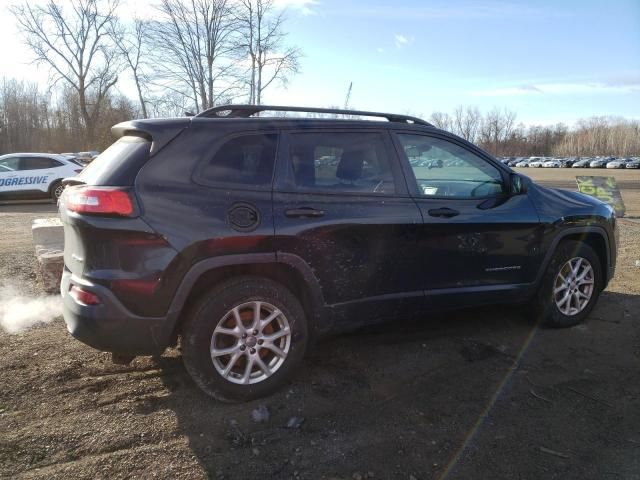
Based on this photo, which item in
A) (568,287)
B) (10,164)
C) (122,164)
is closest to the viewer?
(122,164)

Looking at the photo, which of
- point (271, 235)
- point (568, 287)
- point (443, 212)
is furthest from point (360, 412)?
point (568, 287)

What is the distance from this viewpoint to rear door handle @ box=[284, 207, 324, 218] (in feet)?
10.3

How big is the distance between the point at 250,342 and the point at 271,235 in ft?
2.32

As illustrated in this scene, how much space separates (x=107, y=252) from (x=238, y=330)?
2.99ft

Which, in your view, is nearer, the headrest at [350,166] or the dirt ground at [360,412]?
the dirt ground at [360,412]

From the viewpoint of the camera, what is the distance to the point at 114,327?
2.86 metres


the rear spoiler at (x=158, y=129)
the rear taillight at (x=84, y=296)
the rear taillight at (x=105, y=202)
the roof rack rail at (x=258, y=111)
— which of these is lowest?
the rear taillight at (x=84, y=296)

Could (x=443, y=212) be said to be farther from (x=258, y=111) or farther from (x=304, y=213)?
(x=258, y=111)

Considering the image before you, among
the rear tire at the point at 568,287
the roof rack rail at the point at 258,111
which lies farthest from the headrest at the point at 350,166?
the rear tire at the point at 568,287

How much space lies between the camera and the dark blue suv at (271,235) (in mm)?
2859

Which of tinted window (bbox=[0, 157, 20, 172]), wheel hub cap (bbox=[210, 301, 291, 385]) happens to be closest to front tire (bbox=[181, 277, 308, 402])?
wheel hub cap (bbox=[210, 301, 291, 385])

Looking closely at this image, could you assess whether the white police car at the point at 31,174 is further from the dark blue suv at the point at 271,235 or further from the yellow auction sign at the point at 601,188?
the yellow auction sign at the point at 601,188

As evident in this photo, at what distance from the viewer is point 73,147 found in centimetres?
5488

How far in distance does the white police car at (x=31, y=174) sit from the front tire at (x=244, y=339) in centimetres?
1414
